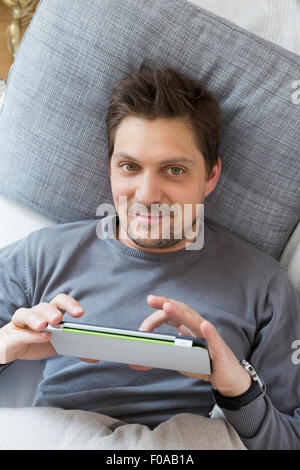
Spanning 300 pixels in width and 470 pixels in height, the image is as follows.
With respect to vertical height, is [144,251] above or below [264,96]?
below

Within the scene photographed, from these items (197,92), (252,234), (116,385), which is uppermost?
(197,92)

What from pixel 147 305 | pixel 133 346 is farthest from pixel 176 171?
pixel 133 346

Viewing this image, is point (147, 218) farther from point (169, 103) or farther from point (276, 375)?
point (276, 375)

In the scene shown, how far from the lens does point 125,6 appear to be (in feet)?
4.24

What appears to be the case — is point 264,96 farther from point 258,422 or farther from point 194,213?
point 258,422

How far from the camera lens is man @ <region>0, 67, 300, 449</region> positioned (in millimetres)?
1146

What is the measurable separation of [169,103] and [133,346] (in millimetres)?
519

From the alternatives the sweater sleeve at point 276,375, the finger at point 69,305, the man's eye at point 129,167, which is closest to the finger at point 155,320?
the finger at point 69,305

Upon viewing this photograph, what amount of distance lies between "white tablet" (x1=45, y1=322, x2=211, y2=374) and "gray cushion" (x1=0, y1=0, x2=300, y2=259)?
0.47 m

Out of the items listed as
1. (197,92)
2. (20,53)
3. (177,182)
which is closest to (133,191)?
(177,182)

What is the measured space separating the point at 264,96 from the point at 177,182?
0.30 m

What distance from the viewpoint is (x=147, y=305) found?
1.21 meters

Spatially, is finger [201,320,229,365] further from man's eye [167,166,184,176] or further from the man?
man's eye [167,166,184,176]

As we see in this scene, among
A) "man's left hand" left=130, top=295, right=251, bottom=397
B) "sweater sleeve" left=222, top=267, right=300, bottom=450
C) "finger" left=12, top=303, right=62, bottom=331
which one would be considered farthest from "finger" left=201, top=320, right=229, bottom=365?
"finger" left=12, top=303, right=62, bottom=331
